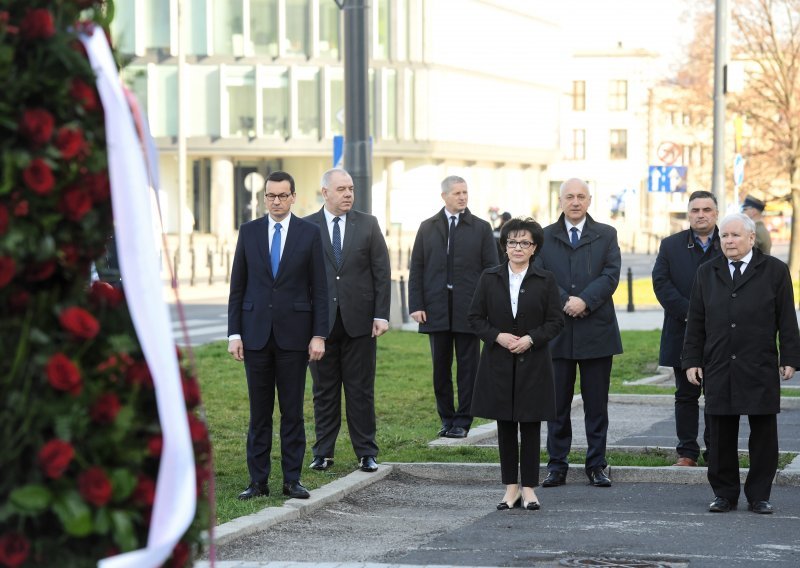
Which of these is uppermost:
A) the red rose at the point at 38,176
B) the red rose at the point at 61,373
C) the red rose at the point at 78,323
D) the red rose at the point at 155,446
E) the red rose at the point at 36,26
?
the red rose at the point at 36,26

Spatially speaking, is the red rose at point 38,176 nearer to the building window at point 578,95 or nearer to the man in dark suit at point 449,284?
the man in dark suit at point 449,284

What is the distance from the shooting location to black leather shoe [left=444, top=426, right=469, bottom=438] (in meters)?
12.2

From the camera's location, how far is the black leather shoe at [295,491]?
30.3ft

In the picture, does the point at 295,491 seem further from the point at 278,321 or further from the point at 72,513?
the point at 72,513

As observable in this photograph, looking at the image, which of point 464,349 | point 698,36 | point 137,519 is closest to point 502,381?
point 464,349

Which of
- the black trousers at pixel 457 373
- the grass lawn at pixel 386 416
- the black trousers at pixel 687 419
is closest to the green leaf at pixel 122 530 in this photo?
the grass lawn at pixel 386 416

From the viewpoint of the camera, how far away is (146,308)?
382cm

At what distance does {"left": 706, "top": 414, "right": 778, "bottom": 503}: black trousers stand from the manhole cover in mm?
1753

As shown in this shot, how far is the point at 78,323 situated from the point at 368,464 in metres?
6.89

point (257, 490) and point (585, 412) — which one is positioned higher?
point (585, 412)

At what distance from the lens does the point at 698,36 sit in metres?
45.6

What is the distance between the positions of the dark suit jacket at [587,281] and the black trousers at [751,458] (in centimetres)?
131

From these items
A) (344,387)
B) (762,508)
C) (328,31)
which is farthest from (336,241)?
(328,31)

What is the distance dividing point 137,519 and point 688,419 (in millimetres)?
7557
